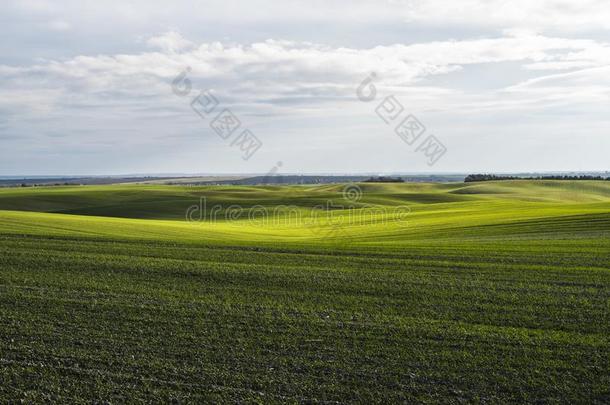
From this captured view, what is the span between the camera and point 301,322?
12.0 metres

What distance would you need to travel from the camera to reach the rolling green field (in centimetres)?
904

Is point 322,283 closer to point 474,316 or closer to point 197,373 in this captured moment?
point 474,316

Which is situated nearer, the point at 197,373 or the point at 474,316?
the point at 197,373

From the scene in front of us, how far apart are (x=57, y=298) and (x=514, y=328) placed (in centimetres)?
1091

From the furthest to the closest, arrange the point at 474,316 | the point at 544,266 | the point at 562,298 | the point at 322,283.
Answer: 1. the point at 544,266
2. the point at 322,283
3. the point at 562,298
4. the point at 474,316

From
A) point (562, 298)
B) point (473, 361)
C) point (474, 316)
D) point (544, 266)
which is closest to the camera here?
point (473, 361)

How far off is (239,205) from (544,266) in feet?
185

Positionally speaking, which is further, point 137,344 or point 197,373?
point 137,344

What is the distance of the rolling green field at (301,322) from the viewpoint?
904 cm

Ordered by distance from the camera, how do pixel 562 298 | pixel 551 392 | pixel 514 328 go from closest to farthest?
1. pixel 551 392
2. pixel 514 328
3. pixel 562 298

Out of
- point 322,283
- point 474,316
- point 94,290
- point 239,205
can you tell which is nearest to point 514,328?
point 474,316

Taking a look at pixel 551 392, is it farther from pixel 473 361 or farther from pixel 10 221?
pixel 10 221

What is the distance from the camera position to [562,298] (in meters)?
13.9

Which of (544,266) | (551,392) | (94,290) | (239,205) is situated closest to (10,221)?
(94,290)
